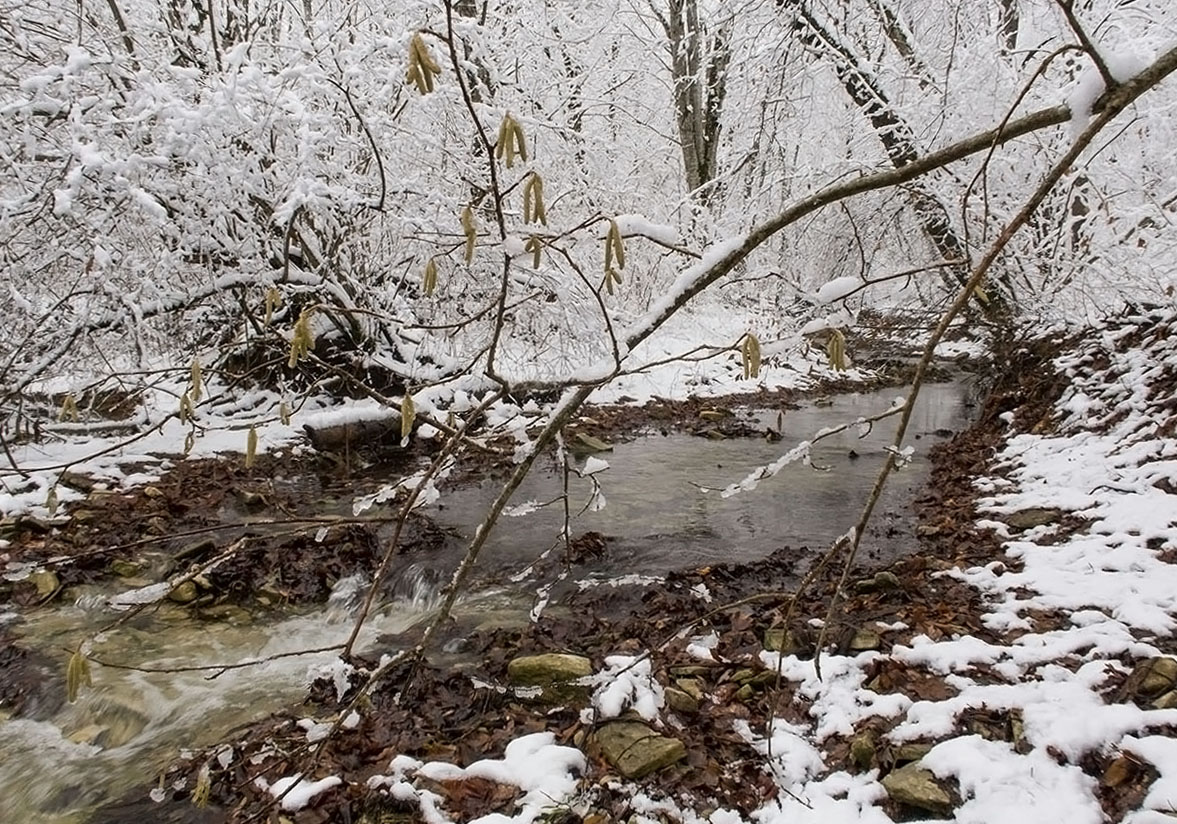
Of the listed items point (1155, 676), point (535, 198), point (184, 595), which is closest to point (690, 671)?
point (1155, 676)

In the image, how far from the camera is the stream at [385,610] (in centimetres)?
367

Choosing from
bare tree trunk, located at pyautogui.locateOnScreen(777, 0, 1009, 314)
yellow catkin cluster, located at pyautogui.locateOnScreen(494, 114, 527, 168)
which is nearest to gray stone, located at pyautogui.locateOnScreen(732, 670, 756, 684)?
yellow catkin cluster, located at pyautogui.locateOnScreen(494, 114, 527, 168)

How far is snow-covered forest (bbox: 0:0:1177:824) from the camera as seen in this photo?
2838mm

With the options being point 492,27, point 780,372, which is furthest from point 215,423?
point 780,372

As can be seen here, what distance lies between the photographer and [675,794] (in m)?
2.87

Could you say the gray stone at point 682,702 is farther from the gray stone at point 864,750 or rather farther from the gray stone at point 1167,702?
the gray stone at point 1167,702

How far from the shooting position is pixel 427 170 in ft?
25.1

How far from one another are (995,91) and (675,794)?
7.06 metres

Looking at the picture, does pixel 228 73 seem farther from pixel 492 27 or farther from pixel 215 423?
pixel 215 423

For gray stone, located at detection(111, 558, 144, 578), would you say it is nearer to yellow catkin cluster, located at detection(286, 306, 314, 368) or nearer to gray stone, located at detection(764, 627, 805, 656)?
gray stone, located at detection(764, 627, 805, 656)

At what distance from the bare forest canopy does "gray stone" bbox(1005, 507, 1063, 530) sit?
173 centimetres

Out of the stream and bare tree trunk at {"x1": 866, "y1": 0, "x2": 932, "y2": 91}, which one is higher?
bare tree trunk at {"x1": 866, "y1": 0, "x2": 932, "y2": 91}

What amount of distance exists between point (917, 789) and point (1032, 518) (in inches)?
131

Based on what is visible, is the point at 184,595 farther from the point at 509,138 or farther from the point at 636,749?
the point at 509,138
